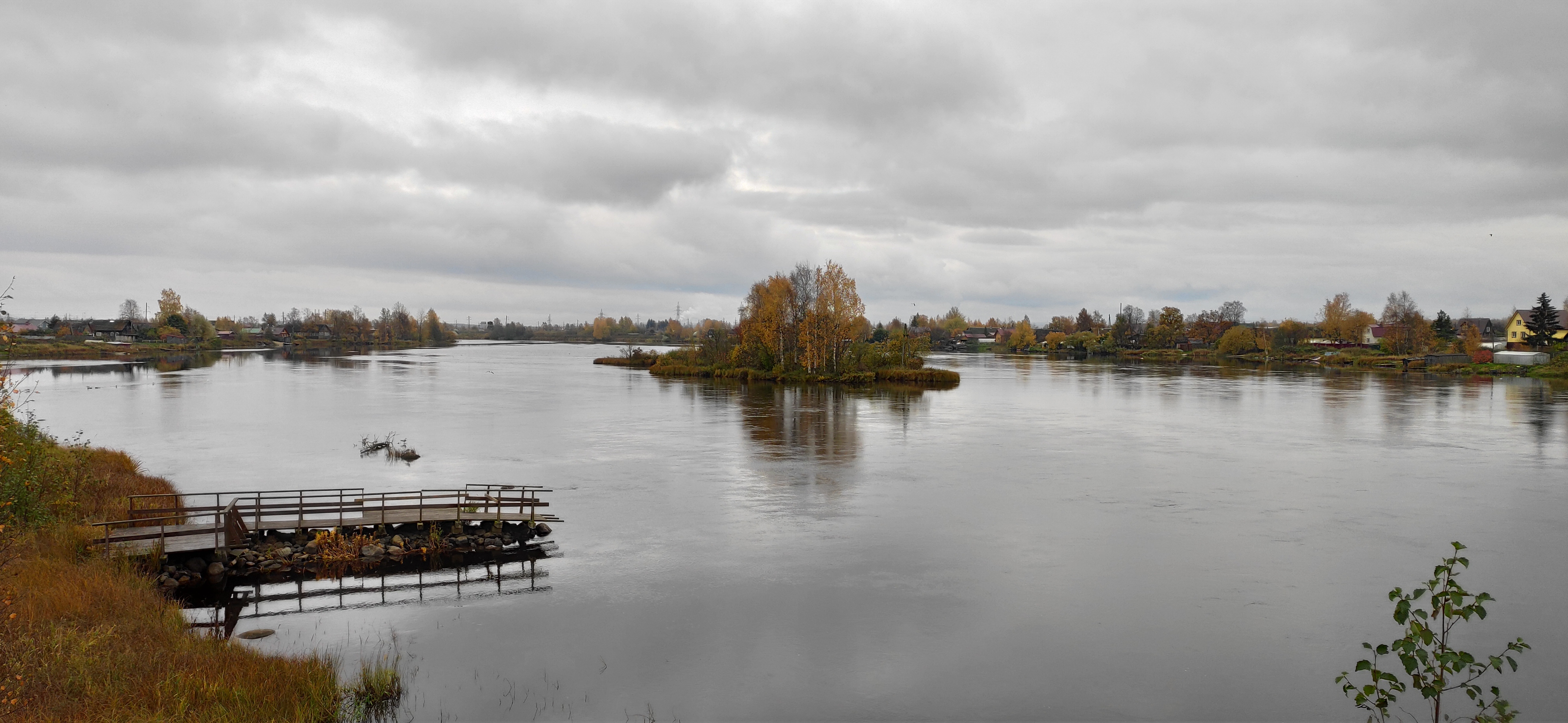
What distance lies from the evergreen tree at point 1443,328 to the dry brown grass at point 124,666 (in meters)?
140

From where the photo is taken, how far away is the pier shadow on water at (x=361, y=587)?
15.3 m

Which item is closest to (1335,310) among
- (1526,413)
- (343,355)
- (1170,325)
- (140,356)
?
(1170,325)

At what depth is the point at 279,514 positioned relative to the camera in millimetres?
21156

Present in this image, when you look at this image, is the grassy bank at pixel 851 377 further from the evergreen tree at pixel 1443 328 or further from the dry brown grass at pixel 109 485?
Result: the evergreen tree at pixel 1443 328

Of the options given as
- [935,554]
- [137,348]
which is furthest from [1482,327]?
[137,348]

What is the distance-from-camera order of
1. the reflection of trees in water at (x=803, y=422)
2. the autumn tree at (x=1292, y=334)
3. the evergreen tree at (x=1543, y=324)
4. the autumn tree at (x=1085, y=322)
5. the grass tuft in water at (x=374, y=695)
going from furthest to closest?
the autumn tree at (x=1085, y=322), the autumn tree at (x=1292, y=334), the evergreen tree at (x=1543, y=324), the reflection of trees in water at (x=803, y=422), the grass tuft in water at (x=374, y=695)

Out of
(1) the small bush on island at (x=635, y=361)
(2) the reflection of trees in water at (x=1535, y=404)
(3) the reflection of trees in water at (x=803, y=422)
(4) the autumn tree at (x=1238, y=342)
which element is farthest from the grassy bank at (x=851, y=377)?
(4) the autumn tree at (x=1238, y=342)

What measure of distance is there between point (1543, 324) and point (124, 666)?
127m

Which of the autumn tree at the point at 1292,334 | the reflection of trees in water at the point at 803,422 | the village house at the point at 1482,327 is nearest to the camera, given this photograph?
the reflection of trees in water at the point at 803,422

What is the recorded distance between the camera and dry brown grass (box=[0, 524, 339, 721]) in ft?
31.5

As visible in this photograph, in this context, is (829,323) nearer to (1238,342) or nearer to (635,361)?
(635,361)

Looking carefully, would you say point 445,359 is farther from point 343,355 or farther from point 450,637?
point 450,637

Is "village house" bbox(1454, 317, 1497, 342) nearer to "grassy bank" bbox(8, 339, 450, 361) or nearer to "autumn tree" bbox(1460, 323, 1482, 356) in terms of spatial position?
"autumn tree" bbox(1460, 323, 1482, 356)

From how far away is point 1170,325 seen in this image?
5531 inches
